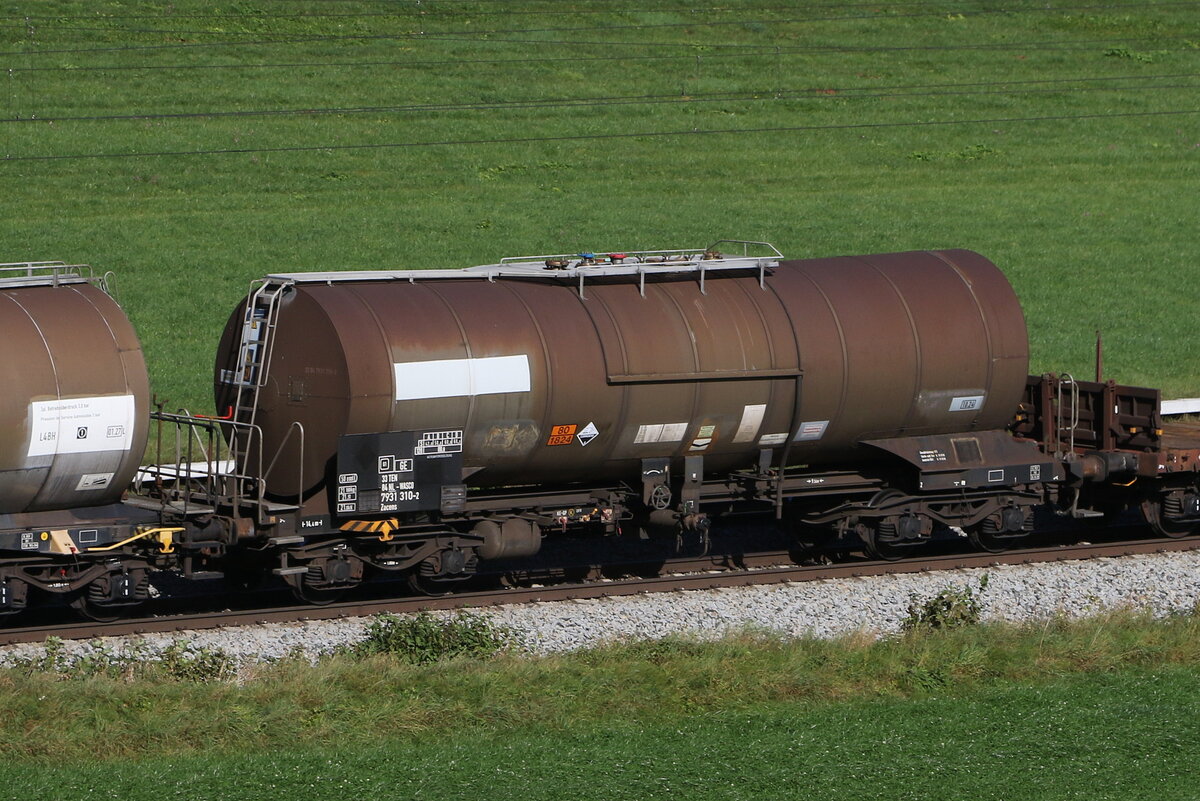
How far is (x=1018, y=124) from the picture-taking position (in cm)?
5047

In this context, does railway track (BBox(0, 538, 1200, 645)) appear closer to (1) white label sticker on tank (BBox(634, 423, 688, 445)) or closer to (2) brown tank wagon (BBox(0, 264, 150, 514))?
(2) brown tank wagon (BBox(0, 264, 150, 514))

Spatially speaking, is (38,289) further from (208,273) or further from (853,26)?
A: (853,26)

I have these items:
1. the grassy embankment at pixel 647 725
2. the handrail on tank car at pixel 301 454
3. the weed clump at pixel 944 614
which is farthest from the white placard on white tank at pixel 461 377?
the weed clump at pixel 944 614

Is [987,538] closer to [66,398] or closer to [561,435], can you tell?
[561,435]

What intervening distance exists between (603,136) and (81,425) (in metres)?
31.2

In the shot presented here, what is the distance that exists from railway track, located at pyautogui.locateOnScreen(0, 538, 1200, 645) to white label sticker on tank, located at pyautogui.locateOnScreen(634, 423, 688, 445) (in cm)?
186

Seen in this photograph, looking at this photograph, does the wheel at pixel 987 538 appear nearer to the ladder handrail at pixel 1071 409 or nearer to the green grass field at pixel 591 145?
the ladder handrail at pixel 1071 409

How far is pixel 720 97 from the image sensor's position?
4997cm

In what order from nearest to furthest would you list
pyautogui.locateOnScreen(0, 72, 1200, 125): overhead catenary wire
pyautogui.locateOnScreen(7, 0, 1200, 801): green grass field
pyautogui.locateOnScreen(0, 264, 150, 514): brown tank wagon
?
pyautogui.locateOnScreen(7, 0, 1200, 801): green grass field
pyautogui.locateOnScreen(0, 264, 150, 514): brown tank wagon
pyautogui.locateOnScreen(0, 72, 1200, 125): overhead catenary wire

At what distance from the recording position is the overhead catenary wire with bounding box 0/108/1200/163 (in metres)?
41.7

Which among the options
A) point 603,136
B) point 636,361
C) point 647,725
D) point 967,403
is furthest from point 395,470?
point 603,136

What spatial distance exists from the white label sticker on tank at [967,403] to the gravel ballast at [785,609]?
2.18m

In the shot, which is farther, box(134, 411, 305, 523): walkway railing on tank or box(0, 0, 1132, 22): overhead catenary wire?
box(0, 0, 1132, 22): overhead catenary wire

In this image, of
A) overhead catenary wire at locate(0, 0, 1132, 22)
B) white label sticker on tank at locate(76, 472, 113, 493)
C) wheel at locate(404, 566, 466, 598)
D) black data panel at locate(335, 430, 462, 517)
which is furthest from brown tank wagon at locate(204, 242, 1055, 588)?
overhead catenary wire at locate(0, 0, 1132, 22)
